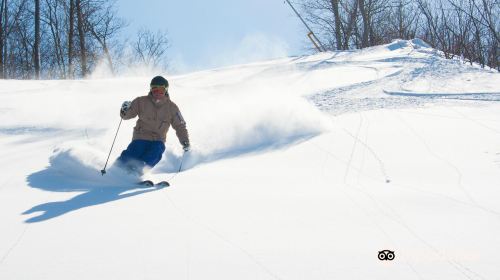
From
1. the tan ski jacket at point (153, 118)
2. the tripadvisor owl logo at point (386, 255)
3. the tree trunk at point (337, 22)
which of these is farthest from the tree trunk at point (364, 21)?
the tripadvisor owl logo at point (386, 255)

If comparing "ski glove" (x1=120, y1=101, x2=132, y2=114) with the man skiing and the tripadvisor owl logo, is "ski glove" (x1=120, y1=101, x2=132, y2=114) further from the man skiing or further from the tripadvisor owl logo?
the tripadvisor owl logo

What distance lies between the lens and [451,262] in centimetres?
237

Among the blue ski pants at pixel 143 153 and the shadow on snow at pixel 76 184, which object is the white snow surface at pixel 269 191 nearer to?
the shadow on snow at pixel 76 184

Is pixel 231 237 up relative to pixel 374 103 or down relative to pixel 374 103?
down

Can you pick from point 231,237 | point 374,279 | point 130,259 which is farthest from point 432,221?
point 130,259

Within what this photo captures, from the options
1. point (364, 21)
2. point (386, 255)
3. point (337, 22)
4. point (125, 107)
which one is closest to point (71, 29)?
point (337, 22)

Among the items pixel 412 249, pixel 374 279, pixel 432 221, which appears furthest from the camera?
pixel 432 221

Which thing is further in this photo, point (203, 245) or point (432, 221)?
point (432, 221)

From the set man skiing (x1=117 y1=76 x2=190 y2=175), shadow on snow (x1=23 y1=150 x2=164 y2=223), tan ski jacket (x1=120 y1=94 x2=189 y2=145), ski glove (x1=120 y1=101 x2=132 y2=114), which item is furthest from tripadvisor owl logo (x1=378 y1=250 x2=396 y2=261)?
ski glove (x1=120 y1=101 x2=132 y2=114)

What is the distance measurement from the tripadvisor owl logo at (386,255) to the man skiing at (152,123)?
303 centimetres

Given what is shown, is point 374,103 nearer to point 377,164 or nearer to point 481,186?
point 377,164

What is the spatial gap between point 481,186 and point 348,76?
805cm

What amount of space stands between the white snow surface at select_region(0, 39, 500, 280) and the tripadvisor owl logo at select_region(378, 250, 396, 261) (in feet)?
0.15

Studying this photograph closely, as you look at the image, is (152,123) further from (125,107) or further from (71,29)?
(71,29)
